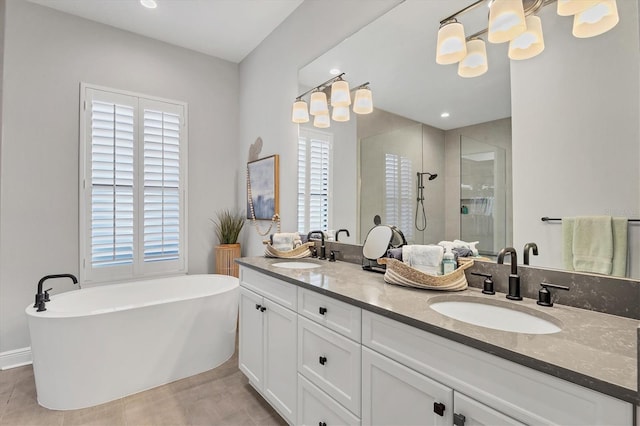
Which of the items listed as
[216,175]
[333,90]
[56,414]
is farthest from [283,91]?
[56,414]

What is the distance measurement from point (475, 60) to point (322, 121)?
1245 mm

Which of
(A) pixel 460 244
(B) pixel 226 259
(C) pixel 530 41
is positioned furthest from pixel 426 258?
(B) pixel 226 259

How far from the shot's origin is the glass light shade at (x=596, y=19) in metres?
1.08

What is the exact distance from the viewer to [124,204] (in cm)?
307

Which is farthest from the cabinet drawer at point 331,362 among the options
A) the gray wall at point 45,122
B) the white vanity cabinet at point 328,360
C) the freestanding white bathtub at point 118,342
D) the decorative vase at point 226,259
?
the decorative vase at point 226,259

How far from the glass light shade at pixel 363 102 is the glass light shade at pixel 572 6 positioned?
3.42 ft

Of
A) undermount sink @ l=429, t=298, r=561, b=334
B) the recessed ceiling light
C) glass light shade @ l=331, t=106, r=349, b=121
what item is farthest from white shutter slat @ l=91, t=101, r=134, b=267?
undermount sink @ l=429, t=298, r=561, b=334

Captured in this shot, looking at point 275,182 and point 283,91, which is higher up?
point 283,91

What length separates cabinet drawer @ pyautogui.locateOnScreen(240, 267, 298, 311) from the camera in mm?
1705

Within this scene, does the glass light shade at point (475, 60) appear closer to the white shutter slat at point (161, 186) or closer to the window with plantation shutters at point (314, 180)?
the window with plantation shutters at point (314, 180)

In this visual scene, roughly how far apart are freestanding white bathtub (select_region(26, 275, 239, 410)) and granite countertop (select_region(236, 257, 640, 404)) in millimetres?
1475

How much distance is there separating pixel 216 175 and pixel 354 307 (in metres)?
2.90

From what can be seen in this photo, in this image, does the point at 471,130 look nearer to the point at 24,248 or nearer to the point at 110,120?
the point at 110,120

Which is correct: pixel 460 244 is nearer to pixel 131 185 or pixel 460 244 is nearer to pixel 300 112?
pixel 300 112
